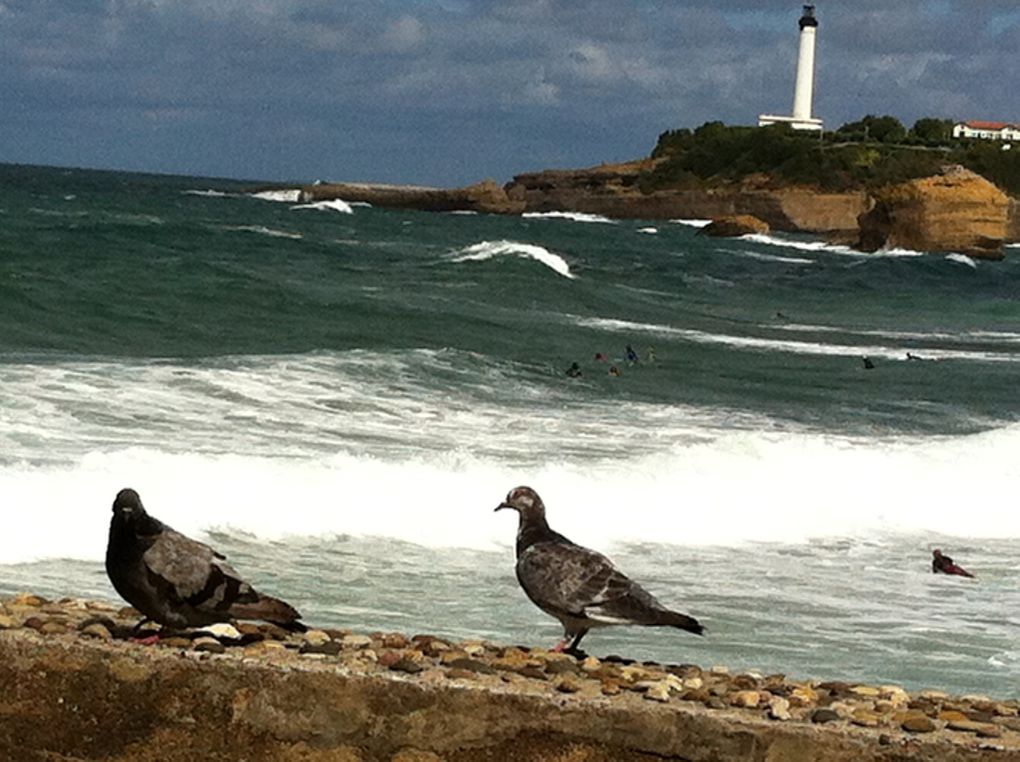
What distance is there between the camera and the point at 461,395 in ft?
72.9

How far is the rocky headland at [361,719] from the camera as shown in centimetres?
554

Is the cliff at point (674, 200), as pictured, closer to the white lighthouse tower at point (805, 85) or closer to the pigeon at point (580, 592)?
the white lighthouse tower at point (805, 85)

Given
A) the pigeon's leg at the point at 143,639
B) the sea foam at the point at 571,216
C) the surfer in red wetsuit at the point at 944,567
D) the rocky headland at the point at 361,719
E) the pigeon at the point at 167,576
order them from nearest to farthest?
1. the rocky headland at the point at 361,719
2. the pigeon's leg at the point at 143,639
3. the pigeon at the point at 167,576
4. the surfer in red wetsuit at the point at 944,567
5. the sea foam at the point at 571,216

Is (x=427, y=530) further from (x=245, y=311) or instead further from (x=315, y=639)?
(x=245, y=311)

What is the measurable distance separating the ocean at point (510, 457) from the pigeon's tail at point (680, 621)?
94.5 inches

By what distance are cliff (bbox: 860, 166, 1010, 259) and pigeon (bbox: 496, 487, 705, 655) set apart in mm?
81935

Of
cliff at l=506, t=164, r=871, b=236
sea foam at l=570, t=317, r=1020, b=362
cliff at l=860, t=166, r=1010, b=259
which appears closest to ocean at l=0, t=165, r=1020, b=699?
sea foam at l=570, t=317, r=1020, b=362

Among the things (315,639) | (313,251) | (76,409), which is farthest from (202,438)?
(313,251)

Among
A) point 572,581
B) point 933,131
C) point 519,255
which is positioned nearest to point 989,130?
point 933,131

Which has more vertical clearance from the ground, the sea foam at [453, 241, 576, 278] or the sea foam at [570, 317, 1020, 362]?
the sea foam at [453, 241, 576, 278]

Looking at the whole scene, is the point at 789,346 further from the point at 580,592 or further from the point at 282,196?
the point at 282,196

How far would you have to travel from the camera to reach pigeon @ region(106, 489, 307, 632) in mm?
6398

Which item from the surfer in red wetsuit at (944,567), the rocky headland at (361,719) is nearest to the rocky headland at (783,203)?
the surfer in red wetsuit at (944,567)

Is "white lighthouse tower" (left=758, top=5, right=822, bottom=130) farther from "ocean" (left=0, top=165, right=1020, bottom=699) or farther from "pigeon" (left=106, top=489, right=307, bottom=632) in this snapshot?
"pigeon" (left=106, top=489, right=307, bottom=632)
